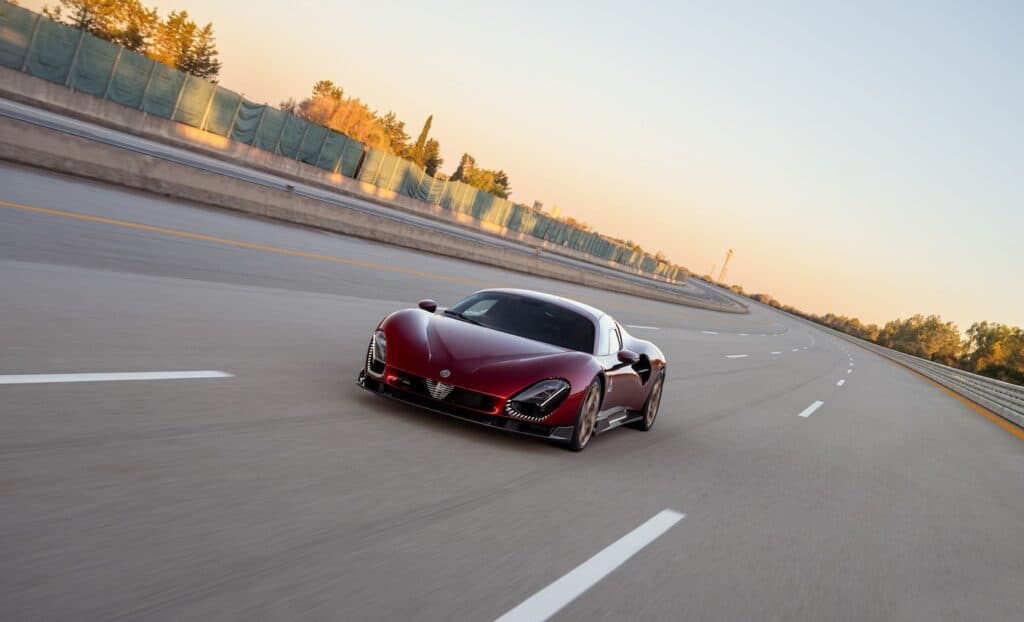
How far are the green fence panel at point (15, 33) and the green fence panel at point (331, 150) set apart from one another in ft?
45.6

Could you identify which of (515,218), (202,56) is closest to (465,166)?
(202,56)

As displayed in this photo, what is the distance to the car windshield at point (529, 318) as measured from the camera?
811cm

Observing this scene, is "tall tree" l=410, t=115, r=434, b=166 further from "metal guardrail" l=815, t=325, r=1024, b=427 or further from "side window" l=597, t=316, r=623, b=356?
"side window" l=597, t=316, r=623, b=356

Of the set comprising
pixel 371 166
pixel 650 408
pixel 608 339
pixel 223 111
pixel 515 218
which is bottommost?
pixel 650 408

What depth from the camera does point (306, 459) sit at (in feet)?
18.3

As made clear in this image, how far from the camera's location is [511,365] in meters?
7.14

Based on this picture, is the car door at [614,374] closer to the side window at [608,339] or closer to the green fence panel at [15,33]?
the side window at [608,339]

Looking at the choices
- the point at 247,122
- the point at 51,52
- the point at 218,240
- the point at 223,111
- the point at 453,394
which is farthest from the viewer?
the point at 247,122

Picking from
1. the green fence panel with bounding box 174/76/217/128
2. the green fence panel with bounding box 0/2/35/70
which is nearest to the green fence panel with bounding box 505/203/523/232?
the green fence panel with bounding box 174/76/217/128

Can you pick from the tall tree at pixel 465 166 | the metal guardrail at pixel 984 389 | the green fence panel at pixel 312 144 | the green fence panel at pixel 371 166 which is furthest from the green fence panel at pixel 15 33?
the tall tree at pixel 465 166

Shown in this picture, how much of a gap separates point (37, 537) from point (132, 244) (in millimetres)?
10101

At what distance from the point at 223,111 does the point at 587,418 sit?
32.9m

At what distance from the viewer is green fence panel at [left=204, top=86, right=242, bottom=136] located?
3666cm

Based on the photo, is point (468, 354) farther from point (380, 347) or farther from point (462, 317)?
point (462, 317)
